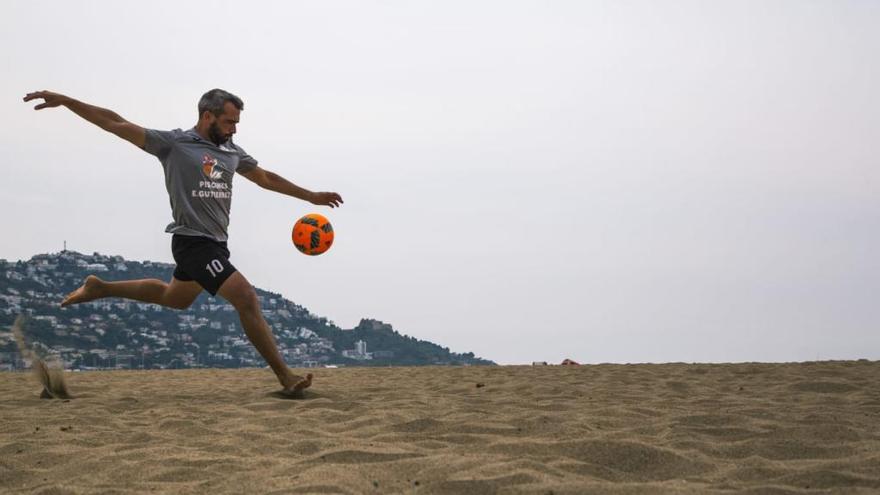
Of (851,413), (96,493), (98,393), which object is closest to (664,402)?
(851,413)

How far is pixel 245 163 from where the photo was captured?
7.06 meters

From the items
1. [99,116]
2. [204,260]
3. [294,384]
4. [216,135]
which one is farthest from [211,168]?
[294,384]

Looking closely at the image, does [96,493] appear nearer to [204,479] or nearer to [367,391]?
[204,479]

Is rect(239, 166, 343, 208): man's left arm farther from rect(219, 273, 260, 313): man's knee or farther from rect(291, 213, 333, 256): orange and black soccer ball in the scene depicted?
rect(219, 273, 260, 313): man's knee

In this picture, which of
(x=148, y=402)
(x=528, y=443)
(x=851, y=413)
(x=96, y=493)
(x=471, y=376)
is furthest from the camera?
(x=471, y=376)

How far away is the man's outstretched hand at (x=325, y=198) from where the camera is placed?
732 centimetres

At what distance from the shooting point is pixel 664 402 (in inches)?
235

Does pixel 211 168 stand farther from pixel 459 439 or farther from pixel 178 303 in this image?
pixel 459 439

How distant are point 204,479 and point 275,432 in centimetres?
104

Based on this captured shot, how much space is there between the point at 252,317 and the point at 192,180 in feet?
3.38

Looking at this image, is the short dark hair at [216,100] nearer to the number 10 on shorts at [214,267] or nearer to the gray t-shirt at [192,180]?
the gray t-shirt at [192,180]

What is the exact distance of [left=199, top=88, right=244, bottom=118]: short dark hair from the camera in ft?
21.3

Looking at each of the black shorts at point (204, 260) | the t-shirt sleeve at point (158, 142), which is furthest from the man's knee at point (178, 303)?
the t-shirt sleeve at point (158, 142)

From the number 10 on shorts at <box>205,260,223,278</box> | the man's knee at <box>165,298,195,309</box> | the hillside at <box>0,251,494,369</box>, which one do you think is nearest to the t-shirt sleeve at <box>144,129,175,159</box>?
the number 10 on shorts at <box>205,260,223,278</box>
